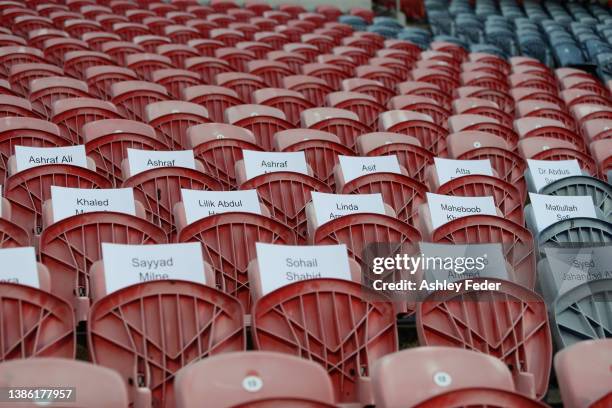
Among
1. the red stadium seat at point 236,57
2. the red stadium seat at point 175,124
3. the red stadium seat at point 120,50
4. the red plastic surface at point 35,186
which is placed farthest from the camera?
the red stadium seat at point 236,57

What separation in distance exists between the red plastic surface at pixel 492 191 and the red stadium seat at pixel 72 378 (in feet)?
8.54

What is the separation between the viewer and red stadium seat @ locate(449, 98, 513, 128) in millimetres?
6707

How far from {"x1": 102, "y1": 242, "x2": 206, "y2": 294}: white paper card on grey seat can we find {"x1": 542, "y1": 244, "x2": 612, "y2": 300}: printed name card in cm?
156

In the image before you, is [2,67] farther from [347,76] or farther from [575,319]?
[575,319]

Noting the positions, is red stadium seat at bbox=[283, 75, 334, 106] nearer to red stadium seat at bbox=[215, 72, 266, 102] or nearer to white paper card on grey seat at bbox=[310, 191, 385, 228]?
red stadium seat at bbox=[215, 72, 266, 102]

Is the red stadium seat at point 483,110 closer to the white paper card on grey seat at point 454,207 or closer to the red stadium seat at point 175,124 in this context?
the red stadium seat at point 175,124

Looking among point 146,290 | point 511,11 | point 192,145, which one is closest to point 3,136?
point 192,145

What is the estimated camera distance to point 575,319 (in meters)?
3.49

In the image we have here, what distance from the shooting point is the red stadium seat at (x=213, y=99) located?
6281 mm

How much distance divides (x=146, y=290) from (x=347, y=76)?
17.3 ft

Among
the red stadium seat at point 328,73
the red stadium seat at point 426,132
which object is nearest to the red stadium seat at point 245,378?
the red stadium seat at point 426,132

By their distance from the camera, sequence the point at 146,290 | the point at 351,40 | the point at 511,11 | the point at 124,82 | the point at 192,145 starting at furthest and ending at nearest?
1. the point at 511,11
2. the point at 351,40
3. the point at 124,82
4. the point at 192,145
5. the point at 146,290

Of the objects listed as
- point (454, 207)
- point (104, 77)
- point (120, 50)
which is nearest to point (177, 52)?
point (120, 50)

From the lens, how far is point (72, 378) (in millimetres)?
2316
